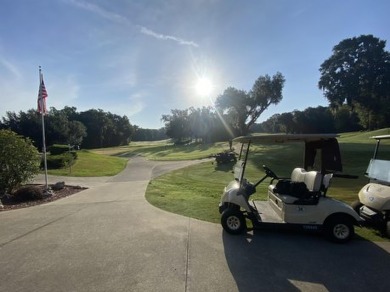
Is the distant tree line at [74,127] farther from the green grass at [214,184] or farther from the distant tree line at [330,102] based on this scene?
the green grass at [214,184]

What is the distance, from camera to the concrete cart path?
4754 millimetres

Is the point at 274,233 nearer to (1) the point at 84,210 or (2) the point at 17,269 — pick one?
(2) the point at 17,269

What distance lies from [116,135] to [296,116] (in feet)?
180

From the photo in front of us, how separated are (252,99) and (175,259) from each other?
5304 centimetres

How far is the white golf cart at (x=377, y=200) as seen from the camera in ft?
22.9

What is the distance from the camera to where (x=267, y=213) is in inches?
304

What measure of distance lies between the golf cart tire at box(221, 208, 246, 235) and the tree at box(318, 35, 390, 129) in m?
52.2

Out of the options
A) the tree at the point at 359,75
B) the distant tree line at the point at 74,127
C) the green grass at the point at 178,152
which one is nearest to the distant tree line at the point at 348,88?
the tree at the point at 359,75

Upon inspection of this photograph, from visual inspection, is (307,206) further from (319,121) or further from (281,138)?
(319,121)

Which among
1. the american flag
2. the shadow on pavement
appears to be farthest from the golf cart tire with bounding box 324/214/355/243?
the american flag

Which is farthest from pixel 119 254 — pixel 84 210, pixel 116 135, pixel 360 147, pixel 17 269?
pixel 116 135

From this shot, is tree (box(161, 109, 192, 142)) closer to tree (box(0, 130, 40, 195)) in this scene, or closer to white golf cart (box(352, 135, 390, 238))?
tree (box(0, 130, 40, 195))

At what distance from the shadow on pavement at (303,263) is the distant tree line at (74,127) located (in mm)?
55112

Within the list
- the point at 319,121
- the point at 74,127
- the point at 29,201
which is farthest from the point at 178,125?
the point at 29,201
